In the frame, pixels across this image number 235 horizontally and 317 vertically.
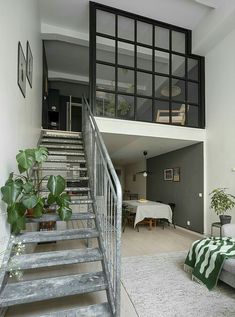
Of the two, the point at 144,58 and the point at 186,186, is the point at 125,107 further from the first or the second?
the point at 186,186

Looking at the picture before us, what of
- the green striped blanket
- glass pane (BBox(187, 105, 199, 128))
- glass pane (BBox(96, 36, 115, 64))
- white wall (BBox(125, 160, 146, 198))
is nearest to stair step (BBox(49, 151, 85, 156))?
glass pane (BBox(96, 36, 115, 64))

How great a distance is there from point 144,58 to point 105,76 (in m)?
1.27

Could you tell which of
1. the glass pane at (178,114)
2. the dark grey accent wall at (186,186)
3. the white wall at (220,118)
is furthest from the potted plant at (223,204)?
the glass pane at (178,114)

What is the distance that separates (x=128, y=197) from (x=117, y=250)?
8879 millimetres

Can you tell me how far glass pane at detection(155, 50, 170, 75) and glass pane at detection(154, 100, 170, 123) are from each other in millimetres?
945

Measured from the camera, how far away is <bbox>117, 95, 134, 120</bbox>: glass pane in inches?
204

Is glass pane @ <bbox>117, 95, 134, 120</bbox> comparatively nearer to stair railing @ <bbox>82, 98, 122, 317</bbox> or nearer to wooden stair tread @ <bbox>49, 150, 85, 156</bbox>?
wooden stair tread @ <bbox>49, 150, 85, 156</bbox>

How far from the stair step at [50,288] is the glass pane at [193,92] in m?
5.12

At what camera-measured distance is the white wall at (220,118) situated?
5039 mm

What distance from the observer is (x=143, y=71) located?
5.51 m

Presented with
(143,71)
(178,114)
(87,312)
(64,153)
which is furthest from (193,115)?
(87,312)

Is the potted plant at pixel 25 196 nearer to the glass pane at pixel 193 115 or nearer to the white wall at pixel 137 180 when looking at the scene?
the glass pane at pixel 193 115

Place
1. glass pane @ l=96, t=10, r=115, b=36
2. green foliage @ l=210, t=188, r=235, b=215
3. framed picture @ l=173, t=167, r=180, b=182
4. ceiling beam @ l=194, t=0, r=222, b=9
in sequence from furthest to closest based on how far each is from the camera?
1. framed picture @ l=173, t=167, r=180, b=182
2. glass pane @ l=96, t=10, r=115, b=36
3. ceiling beam @ l=194, t=0, r=222, b=9
4. green foliage @ l=210, t=188, r=235, b=215

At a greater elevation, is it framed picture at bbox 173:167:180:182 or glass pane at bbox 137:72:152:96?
glass pane at bbox 137:72:152:96
